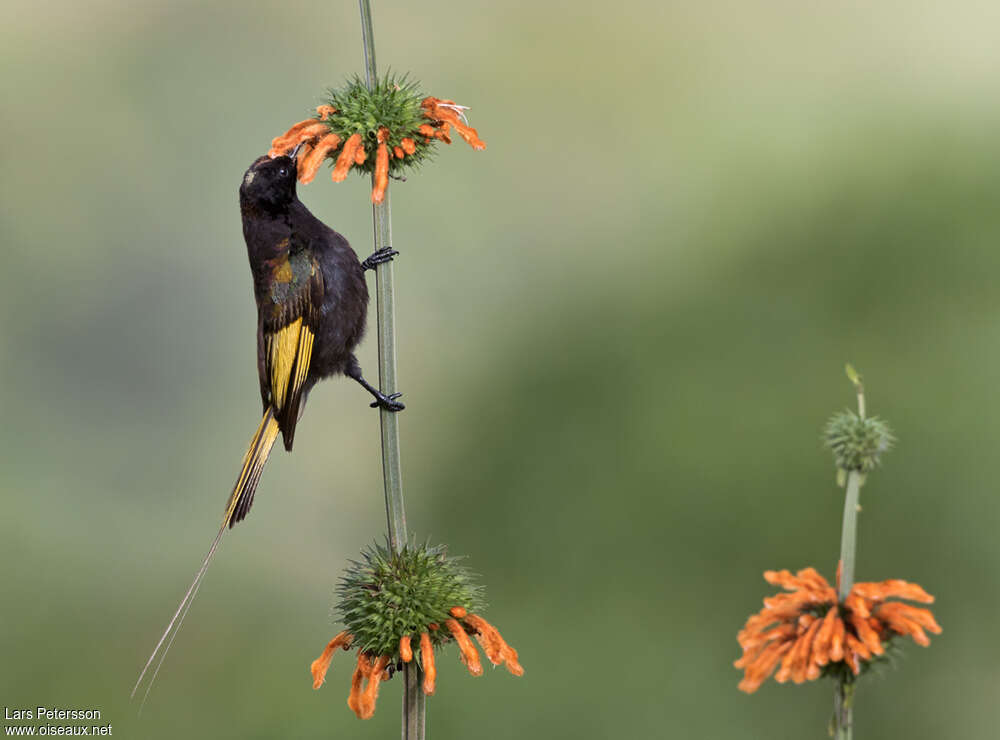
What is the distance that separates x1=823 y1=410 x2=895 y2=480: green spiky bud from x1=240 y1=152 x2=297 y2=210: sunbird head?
1.84 m

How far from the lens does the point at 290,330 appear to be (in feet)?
9.75

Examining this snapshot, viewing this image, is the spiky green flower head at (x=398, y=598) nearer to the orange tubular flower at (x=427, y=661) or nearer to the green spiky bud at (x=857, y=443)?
the orange tubular flower at (x=427, y=661)

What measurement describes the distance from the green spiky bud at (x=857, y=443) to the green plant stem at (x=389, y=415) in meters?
0.78

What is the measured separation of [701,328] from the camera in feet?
22.2

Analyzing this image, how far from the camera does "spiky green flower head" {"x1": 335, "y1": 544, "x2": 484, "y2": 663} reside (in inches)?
89.5

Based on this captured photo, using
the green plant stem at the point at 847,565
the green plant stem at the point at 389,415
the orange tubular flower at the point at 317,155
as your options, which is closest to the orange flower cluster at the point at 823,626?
the green plant stem at the point at 847,565

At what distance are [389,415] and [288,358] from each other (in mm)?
761

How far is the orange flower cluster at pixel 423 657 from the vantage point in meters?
2.24

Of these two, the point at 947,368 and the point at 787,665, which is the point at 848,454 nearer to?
the point at 787,665

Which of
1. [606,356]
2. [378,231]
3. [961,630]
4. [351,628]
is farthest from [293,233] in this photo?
[961,630]

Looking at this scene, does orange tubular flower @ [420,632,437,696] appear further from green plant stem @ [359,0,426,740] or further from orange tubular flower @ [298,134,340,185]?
orange tubular flower @ [298,134,340,185]

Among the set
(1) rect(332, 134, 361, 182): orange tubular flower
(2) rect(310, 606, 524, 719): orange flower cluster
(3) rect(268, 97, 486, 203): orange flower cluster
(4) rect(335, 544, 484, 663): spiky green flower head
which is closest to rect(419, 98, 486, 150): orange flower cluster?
(3) rect(268, 97, 486, 203): orange flower cluster

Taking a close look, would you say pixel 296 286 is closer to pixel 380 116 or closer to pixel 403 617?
pixel 380 116

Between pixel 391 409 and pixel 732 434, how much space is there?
4473mm
